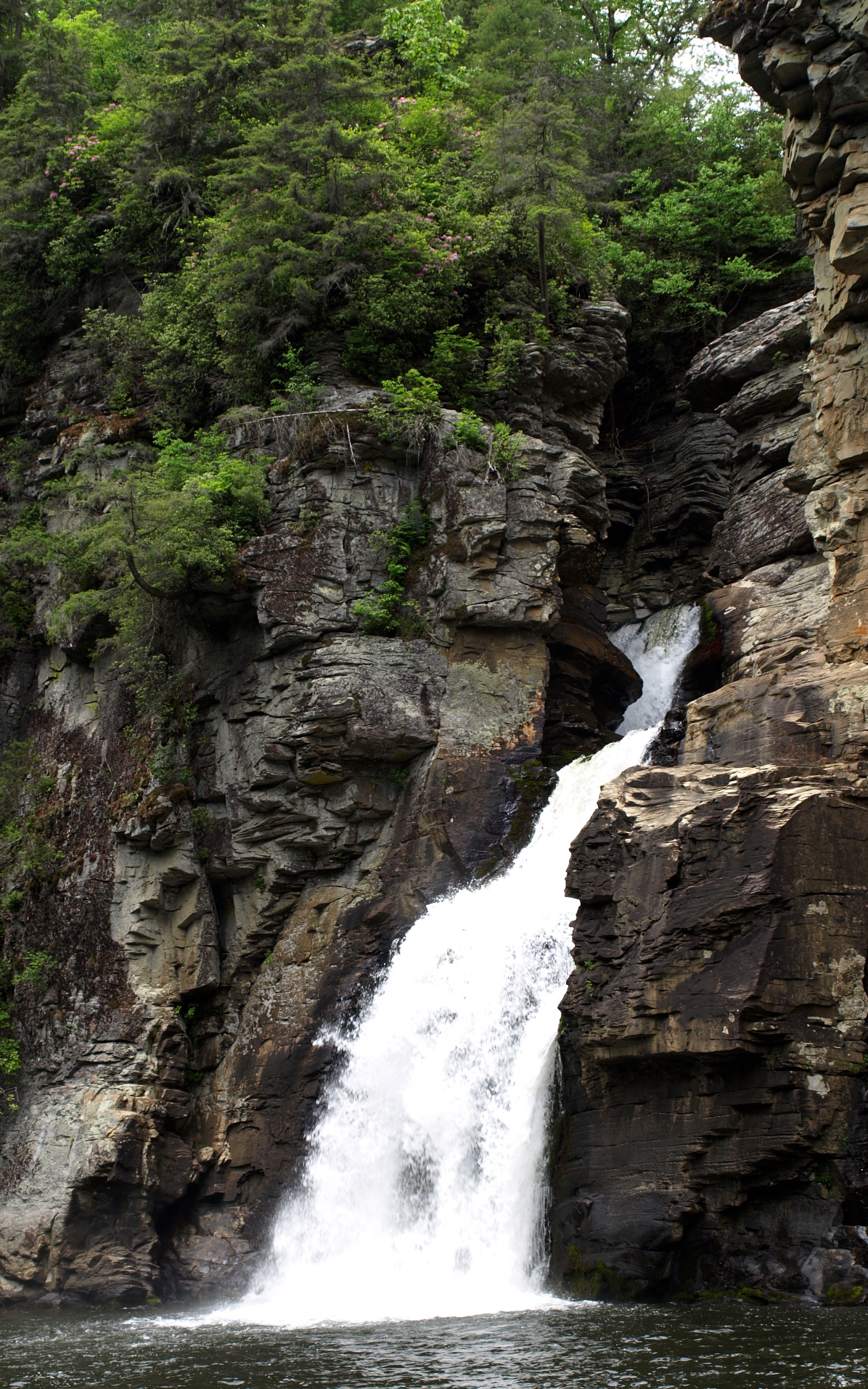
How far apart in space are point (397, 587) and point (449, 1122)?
355 inches

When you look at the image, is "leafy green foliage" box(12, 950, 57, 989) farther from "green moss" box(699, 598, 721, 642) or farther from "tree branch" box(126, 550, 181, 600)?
"green moss" box(699, 598, 721, 642)

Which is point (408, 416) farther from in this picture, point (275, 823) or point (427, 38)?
point (427, 38)

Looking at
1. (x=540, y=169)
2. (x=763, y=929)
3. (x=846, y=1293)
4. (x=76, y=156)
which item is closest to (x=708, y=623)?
(x=763, y=929)

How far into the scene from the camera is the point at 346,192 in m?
23.1

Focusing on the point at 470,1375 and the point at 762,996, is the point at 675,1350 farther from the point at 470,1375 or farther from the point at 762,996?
the point at 762,996

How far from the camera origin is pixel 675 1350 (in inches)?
379

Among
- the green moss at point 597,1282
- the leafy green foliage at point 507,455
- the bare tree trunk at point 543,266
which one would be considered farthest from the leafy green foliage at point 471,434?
the green moss at point 597,1282

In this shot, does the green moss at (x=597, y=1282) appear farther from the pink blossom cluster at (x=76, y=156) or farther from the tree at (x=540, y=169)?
the pink blossom cluster at (x=76, y=156)

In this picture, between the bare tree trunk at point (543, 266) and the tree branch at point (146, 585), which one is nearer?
the tree branch at point (146, 585)

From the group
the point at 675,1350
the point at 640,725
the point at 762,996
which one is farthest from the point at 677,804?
the point at 640,725

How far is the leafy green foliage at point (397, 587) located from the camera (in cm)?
1980

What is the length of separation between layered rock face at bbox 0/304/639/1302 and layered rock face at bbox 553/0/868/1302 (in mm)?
4458

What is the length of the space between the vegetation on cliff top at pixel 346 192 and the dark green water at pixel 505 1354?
16.8 metres

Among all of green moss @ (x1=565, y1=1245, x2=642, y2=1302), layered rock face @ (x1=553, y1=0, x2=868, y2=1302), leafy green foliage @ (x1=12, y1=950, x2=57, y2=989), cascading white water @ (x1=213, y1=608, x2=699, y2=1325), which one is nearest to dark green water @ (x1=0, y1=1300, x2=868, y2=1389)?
green moss @ (x1=565, y1=1245, x2=642, y2=1302)
